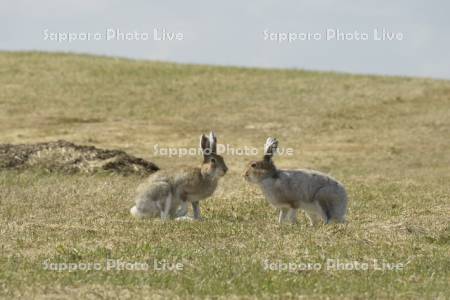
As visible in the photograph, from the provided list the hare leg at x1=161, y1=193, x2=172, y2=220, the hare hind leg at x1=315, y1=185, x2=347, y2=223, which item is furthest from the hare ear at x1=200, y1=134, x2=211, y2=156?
the hare hind leg at x1=315, y1=185, x2=347, y2=223

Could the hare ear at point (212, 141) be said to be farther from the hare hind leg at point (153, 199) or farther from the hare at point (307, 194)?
the hare at point (307, 194)

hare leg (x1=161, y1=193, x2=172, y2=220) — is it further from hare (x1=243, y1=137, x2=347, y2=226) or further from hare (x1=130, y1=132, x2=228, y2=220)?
hare (x1=243, y1=137, x2=347, y2=226)

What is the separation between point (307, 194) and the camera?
16.2 metres

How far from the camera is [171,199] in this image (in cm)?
1688

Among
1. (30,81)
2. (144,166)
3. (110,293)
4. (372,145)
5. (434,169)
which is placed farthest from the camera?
(30,81)

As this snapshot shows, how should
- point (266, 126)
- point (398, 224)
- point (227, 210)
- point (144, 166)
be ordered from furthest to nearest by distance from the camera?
point (266, 126)
point (144, 166)
point (227, 210)
point (398, 224)

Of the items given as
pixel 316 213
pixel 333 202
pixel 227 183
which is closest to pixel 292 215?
pixel 316 213

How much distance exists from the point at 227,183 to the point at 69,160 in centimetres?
395

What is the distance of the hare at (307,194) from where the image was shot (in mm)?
16188

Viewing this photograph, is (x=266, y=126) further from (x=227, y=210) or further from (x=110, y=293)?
(x=110, y=293)

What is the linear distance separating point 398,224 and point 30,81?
34109 mm

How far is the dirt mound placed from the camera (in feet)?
81.5

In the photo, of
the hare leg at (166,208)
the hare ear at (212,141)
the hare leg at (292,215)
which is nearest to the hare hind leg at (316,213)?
the hare leg at (292,215)

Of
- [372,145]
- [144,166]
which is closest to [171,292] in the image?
[144,166]
